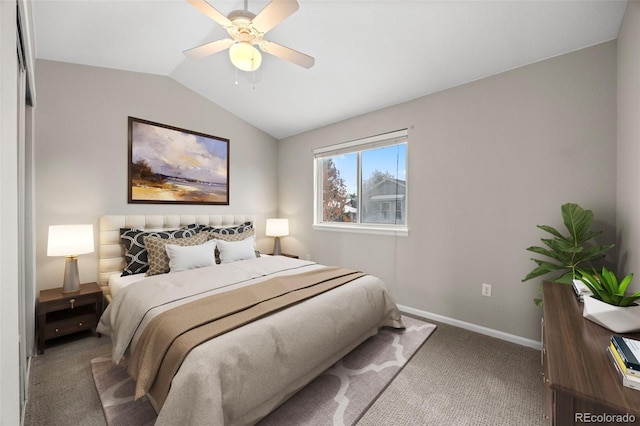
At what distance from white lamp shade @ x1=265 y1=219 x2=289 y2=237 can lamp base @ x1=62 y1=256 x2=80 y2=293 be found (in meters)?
2.28

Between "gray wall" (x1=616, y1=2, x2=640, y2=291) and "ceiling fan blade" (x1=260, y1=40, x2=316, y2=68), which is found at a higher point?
"ceiling fan blade" (x1=260, y1=40, x2=316, y2=68)

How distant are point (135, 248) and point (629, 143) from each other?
408 centimetres

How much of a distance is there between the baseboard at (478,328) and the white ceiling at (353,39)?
2.45 meters

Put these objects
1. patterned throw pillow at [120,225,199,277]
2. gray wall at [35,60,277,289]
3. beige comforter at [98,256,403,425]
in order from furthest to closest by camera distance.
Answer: patterned throw pillow at [120,225,199,277] → gray wall at [35,60,277,289] → beige comforter at [98,256,403,425]

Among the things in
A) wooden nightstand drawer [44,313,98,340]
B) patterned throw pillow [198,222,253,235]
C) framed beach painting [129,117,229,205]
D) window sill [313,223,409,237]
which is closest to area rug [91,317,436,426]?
wooden nightstand drawer [44,313,98,340]

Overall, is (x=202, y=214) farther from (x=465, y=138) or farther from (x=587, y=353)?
(x=587, y=353)

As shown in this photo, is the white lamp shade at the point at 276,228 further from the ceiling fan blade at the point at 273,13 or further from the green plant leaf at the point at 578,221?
the green plant leaf at the point at 578,221

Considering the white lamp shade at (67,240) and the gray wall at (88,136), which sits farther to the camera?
the gray wall at (88,136)

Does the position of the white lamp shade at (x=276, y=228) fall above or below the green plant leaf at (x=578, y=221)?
below

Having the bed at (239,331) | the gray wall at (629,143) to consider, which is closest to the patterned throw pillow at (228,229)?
the bed at (239,331)

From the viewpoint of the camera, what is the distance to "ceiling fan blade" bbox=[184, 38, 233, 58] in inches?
76.3

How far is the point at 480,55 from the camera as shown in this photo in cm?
230

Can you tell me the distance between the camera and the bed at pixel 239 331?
1243 mm

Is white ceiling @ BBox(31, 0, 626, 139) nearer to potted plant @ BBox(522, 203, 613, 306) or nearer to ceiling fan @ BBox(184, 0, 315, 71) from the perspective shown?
ceiling fan @ BBox(184, 0, 315, 71)
